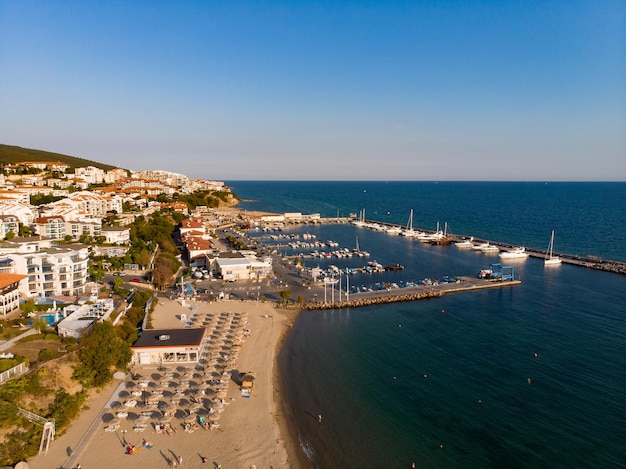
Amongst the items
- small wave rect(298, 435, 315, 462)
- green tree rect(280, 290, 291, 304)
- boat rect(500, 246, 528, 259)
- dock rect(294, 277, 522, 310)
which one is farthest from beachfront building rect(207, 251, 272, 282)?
boat rect(500, 246, 528, 259)

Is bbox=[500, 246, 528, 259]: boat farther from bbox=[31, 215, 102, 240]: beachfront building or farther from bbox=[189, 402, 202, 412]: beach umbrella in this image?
bbox=[31, 215, 102, 240]: beachfront building

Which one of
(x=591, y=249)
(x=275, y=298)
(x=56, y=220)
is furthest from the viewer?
(x=591, y=249)

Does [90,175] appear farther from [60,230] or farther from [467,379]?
[467,379]

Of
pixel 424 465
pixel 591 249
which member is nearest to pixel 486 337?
pixel 424 465

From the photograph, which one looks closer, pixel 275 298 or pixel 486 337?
pixel 486 337

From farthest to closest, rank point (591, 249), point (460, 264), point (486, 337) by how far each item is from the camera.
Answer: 1. point (591, 249)
2. point (460, 264)
3. point (486, 337)

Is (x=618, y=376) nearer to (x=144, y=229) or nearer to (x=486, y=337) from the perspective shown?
(x=486, y=337)

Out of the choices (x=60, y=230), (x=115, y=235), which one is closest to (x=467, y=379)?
(x=115, y=235)
